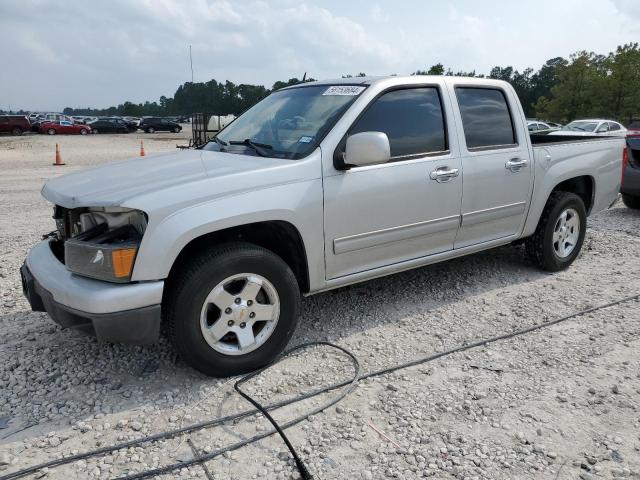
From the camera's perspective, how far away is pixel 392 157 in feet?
12.1

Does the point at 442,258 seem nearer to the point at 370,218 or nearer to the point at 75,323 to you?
the point at 370,218

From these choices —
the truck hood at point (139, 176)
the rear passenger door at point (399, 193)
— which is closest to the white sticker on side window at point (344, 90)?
the rear passenger door at point (399, 193)

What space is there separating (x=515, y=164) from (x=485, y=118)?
1.54 feet

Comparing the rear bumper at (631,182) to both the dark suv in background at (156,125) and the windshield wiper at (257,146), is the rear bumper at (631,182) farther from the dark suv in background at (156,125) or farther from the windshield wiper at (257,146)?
the dark suv in background at (156,125)

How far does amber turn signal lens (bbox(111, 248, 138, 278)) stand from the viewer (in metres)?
2.70

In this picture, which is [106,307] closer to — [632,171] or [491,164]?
[491,164]

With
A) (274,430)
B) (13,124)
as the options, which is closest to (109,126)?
(13,124)

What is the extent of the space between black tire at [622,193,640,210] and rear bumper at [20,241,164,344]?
26.7 ft

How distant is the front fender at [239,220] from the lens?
9.05ft

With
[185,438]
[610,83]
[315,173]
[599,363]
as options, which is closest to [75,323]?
[185,438]

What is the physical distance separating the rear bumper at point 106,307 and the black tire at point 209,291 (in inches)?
5.4

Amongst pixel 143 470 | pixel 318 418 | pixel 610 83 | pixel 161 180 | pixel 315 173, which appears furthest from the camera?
pixel 610 83

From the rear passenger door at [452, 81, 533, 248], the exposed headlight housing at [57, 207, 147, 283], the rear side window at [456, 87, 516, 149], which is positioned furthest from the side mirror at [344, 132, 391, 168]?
the exposed headlight housing at [57, 207, 147, 283]

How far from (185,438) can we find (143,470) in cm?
27
